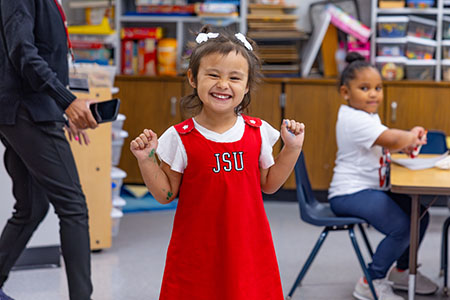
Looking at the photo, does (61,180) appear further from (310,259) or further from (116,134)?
(116,134)

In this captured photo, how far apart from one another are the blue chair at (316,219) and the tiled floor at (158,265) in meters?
0.22

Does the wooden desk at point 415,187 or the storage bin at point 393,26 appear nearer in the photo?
the wooden desk at point 415,187

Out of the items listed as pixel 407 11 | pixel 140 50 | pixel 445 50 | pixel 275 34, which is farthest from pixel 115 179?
pixel 445 50

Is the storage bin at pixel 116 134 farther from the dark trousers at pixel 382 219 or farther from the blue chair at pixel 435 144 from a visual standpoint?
the blue chair at pixel 435 144

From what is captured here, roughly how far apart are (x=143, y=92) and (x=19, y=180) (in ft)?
7.54

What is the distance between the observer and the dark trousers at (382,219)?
259 cm

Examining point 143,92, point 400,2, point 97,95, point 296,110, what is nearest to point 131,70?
point 143,92

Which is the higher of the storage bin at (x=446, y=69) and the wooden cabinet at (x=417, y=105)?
the storage bin at (x=446, y=69)

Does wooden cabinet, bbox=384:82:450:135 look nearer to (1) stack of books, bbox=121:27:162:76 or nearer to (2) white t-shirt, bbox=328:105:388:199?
(1) stack of books, bbox=121:27:162:76

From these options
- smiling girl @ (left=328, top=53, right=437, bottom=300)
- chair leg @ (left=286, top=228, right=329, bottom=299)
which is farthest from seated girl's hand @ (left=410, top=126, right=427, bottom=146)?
chair leg @ (left=286, top=228, right=329, bottom=299)

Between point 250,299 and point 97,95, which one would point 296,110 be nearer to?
point 97,95

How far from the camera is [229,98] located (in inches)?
63.3

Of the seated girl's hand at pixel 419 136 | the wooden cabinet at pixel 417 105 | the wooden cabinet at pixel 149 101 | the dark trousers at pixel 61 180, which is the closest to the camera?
the dark trousers at pixel 61 180

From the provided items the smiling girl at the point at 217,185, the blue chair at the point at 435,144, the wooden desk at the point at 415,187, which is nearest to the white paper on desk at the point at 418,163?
the wooden desk at the point at 415,187
